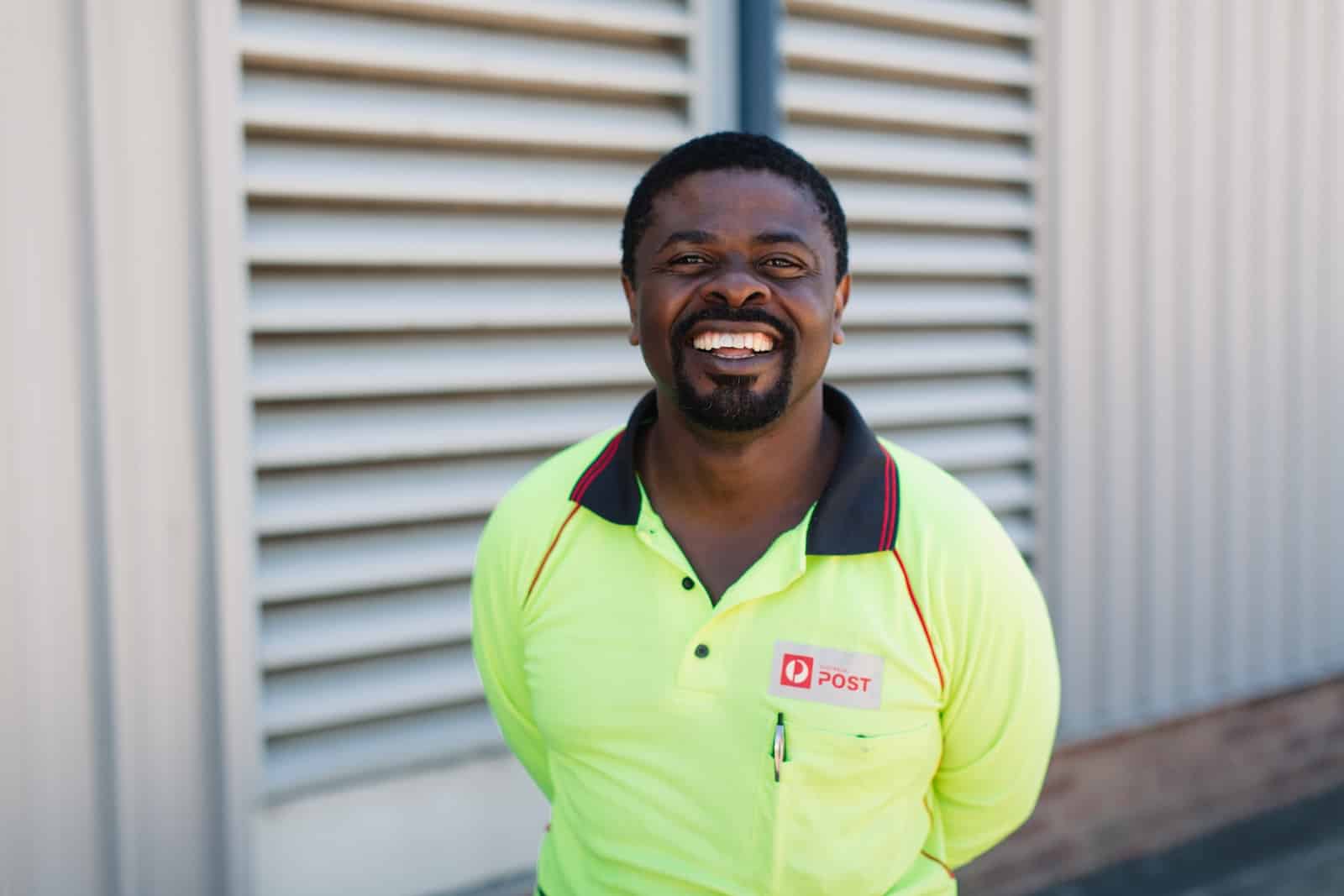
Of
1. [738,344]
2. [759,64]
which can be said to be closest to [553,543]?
[738,344]

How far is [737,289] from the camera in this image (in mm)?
1984

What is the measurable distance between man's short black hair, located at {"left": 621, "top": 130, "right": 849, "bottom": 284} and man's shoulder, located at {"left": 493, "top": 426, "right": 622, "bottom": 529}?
1.08ft

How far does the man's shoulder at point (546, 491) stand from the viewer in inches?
87.2

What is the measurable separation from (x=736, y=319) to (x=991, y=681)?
68cm

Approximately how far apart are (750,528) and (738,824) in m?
0.45

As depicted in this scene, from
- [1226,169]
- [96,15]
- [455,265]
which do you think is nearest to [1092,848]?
[1226,169]

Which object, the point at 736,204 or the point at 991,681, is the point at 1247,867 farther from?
the point at 736,204

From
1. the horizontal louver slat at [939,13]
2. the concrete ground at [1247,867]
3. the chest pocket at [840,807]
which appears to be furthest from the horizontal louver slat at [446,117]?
the concrete ground at [1247,867]

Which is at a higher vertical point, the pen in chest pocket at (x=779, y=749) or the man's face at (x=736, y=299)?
the man's face at (x=736, y=299)

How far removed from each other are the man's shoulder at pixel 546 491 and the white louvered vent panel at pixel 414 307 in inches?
45.1

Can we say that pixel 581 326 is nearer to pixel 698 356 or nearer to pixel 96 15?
pixel 96 15

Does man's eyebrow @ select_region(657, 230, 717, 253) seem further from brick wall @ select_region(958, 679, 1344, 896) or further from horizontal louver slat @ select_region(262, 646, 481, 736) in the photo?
brick wall @ select_region(958, 679, 1344, 896)

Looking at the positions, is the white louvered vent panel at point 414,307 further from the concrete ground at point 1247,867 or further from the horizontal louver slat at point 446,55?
the concrete ground at point 1247,867

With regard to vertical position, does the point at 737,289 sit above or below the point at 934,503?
above
